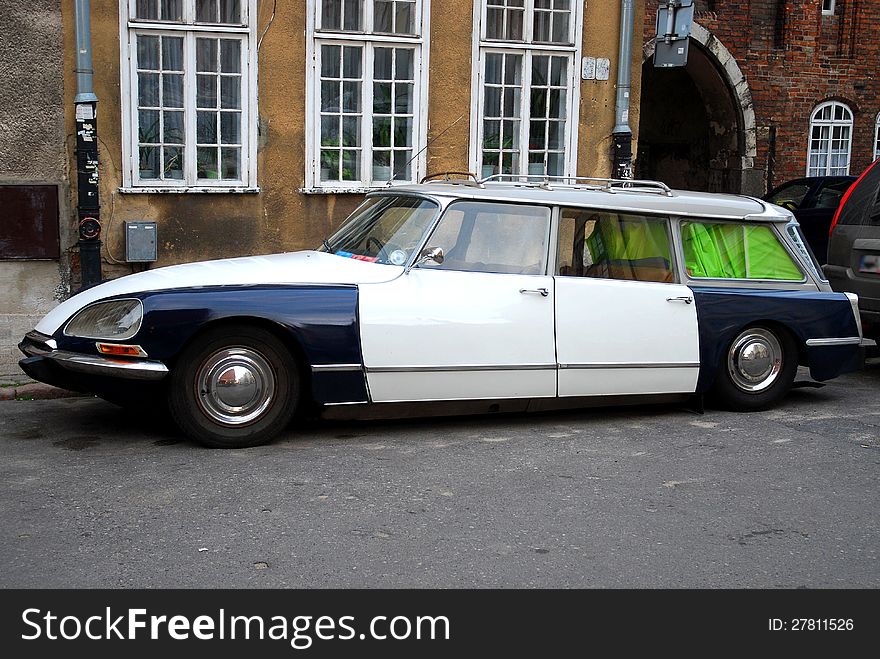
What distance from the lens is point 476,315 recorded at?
22.2 ft

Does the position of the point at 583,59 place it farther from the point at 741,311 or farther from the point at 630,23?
the point at 741,311

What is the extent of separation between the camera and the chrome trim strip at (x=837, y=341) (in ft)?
25.5

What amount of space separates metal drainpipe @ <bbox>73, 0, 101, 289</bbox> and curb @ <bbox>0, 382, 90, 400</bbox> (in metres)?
1.80

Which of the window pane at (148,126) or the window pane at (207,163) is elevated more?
the window pane at (148,126)

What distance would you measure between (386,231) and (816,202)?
33.9 feet

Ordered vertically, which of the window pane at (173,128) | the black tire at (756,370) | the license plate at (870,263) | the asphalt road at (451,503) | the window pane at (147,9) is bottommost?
the asphalt road at (451,503)

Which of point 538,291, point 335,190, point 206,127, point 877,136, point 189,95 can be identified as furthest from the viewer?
point 877,136

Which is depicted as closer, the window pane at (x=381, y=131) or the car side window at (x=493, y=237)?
the car side window at (x=493, y=237)

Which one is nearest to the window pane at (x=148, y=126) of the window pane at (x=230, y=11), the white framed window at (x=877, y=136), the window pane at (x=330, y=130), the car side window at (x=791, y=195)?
the window pane at (x=230, y=11)

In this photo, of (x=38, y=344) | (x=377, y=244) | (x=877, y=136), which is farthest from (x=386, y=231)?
(x=877, y=136)

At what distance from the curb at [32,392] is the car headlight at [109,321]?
5.39 ft

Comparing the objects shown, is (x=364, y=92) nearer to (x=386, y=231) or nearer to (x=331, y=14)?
(x=331, y=14)

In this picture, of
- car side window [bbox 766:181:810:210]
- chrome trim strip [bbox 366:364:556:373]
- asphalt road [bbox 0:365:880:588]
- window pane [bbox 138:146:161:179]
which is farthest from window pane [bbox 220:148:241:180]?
car side window [bbox 766:181:810:210]

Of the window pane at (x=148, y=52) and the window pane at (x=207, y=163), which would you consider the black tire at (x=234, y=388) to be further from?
the window pane at (x=148, y=52)
